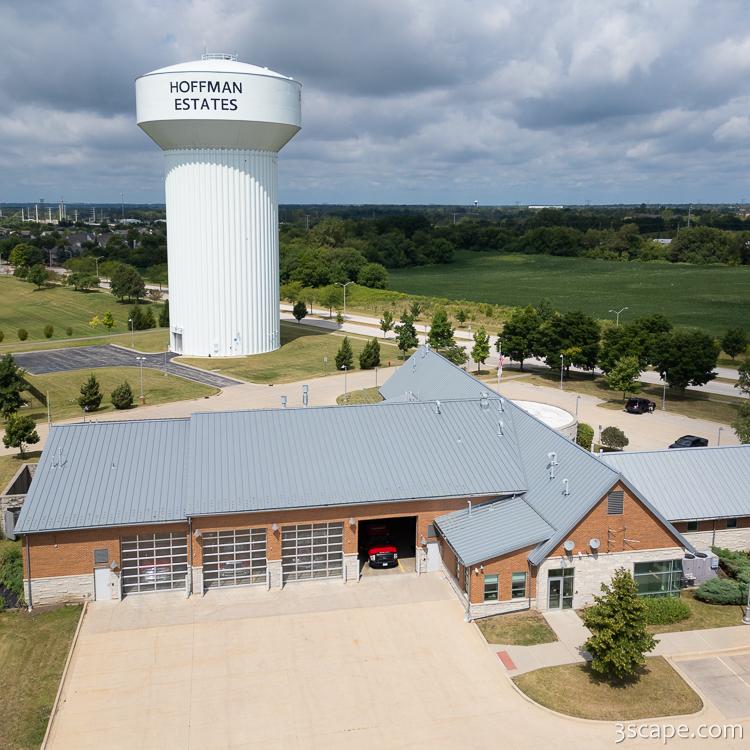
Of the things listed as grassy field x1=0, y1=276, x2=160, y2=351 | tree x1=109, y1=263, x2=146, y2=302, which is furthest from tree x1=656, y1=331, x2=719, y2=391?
tree x1=109, y1=263, x2=146, y2=302

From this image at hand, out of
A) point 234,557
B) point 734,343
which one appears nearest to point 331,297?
point 734,343

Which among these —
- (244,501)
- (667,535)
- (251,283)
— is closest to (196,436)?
(244,501)

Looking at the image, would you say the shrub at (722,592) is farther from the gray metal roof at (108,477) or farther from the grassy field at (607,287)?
the grassy field at (607,287)

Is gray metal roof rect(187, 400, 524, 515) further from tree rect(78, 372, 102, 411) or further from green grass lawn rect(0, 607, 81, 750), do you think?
tree rect(78, 372, 102, 411)

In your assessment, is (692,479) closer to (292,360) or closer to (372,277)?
(292,360)

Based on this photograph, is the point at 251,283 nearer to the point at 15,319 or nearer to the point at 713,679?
the point at 15,319

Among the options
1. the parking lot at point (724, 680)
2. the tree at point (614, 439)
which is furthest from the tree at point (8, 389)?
the parking lot at point (724, 680)
